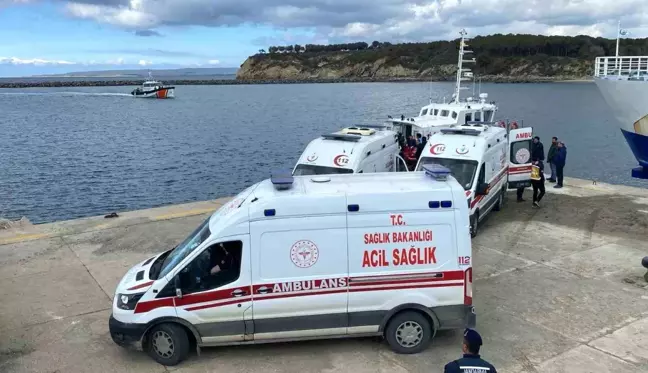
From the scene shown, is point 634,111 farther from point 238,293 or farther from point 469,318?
point 238,293

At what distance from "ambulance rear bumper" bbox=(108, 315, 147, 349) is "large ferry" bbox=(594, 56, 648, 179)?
16.2 metres

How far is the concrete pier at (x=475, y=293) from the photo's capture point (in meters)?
7.66

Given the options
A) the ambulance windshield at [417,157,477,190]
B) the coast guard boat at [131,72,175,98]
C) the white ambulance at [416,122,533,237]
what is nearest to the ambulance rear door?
the white ambulance at [416,122,533,237]

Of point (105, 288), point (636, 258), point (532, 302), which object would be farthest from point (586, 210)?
point (105, 288)

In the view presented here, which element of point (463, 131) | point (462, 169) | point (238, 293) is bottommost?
point (238, 293)

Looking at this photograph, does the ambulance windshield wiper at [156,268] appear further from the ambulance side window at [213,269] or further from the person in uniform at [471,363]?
the person in uniform at [471,363]

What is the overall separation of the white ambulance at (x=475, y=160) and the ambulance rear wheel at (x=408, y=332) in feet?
18.1

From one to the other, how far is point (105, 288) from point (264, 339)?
445cm

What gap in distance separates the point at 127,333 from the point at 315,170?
7.29m

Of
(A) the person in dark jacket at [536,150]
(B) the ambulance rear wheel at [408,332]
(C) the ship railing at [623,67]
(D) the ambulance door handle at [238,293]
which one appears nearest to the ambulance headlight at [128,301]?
(D) the ambulance door handle at [238,293]

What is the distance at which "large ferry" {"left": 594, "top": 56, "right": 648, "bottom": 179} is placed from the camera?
1800 centimetres

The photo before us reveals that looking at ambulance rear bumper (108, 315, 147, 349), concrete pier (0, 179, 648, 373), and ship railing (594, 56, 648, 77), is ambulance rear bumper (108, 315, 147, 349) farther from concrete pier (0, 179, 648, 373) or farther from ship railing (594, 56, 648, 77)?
ship railing (594, 56, 648, 77)

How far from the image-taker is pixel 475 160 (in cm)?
1341

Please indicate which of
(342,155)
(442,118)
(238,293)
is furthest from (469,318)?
(442,118)
